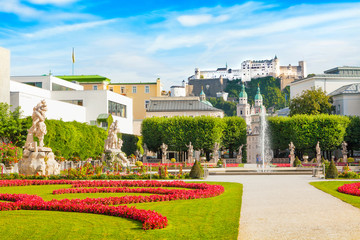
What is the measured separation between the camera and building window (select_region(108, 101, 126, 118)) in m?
72.3

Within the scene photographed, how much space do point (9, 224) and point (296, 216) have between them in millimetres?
7133

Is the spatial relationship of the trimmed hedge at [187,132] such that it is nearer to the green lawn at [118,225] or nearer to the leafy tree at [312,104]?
the leafy tree at [312,104]

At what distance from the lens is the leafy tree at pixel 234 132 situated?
74.2 m

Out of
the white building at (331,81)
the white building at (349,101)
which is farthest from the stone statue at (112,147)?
the white building at (331,81)

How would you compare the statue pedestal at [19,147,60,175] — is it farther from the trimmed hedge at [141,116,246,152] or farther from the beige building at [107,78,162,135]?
the beige building at [107,78,162,135]

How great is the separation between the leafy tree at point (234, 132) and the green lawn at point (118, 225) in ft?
193

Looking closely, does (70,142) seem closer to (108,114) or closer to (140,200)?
(108,114)

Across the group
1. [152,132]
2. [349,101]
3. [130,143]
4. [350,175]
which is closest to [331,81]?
[349,101]

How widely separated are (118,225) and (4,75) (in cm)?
4239

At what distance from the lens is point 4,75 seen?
50469mm

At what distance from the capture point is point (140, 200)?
17.2m

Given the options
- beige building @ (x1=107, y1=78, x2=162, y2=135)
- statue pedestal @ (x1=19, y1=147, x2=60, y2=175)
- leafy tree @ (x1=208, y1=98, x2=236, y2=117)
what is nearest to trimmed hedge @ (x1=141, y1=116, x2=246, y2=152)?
beige building @ (x1=107, y1=78, x2=162, y2=135)

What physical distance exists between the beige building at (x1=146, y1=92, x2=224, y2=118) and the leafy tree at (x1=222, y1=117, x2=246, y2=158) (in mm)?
28804

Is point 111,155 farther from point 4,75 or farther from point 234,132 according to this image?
point 234,132
